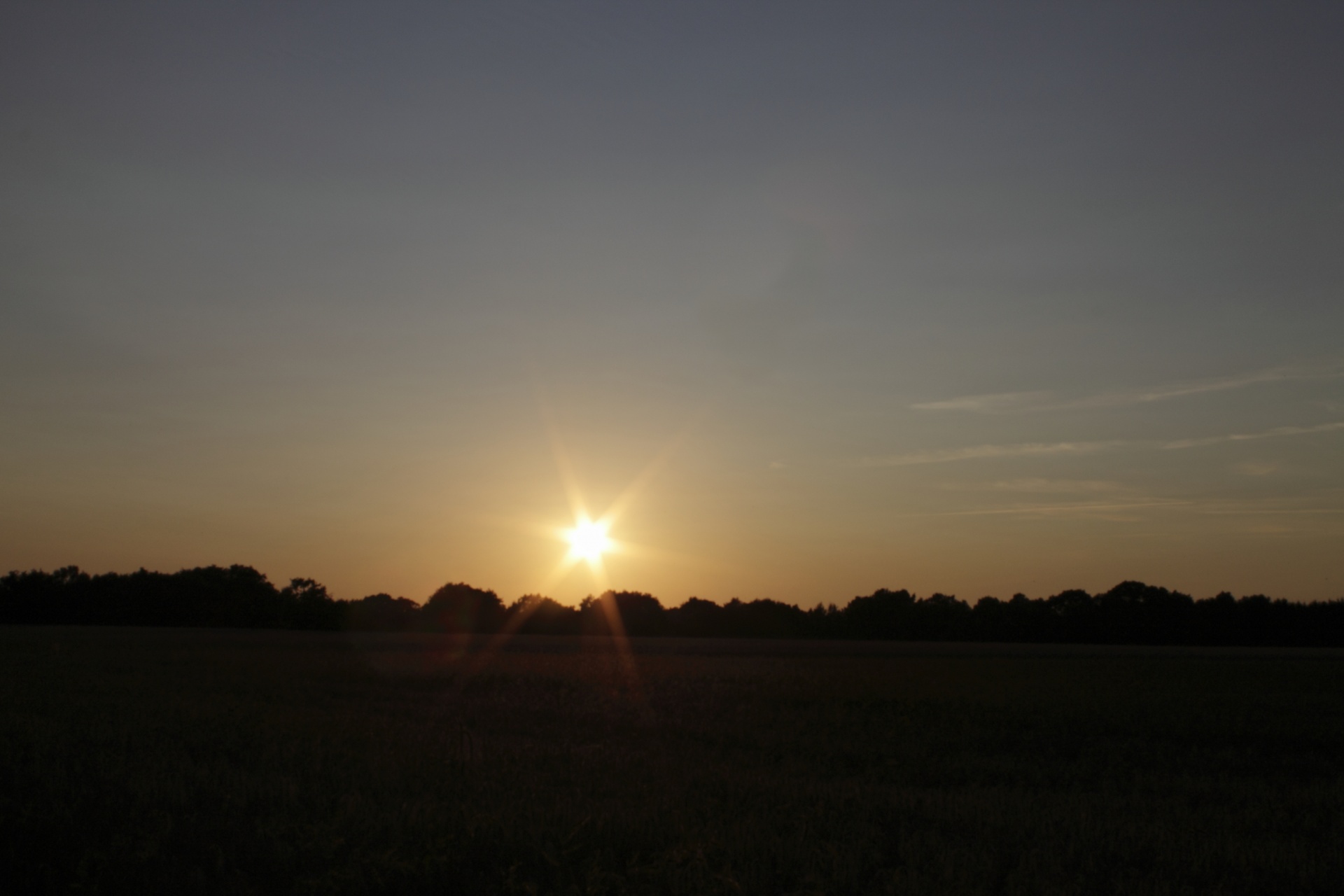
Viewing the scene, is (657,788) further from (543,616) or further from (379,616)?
(379,616)

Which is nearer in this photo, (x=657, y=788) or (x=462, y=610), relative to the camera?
(x=657, y=788)

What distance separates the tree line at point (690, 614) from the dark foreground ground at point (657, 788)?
74.0 metres

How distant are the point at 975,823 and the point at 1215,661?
5303cm

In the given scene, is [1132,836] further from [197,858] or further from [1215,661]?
[1215,661]

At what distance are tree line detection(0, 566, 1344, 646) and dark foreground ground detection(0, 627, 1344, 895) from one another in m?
74.0

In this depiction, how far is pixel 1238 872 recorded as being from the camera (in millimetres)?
9188

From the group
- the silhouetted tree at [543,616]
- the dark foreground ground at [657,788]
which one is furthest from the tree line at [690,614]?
the dark foreground ground at [657,788]

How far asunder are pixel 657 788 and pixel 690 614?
115 metres

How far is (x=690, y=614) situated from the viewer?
125938 mm

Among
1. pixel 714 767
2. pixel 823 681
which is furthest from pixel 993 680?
pixel 714 767

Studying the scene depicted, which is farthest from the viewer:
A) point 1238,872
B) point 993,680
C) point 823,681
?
point 993,680

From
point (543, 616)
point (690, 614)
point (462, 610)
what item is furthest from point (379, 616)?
point (690, 614)

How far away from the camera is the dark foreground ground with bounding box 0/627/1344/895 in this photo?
8.46 m

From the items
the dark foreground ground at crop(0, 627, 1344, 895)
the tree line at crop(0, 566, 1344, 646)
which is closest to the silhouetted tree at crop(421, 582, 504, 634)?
the tree line at crop(0, 566, 1344, 646)
